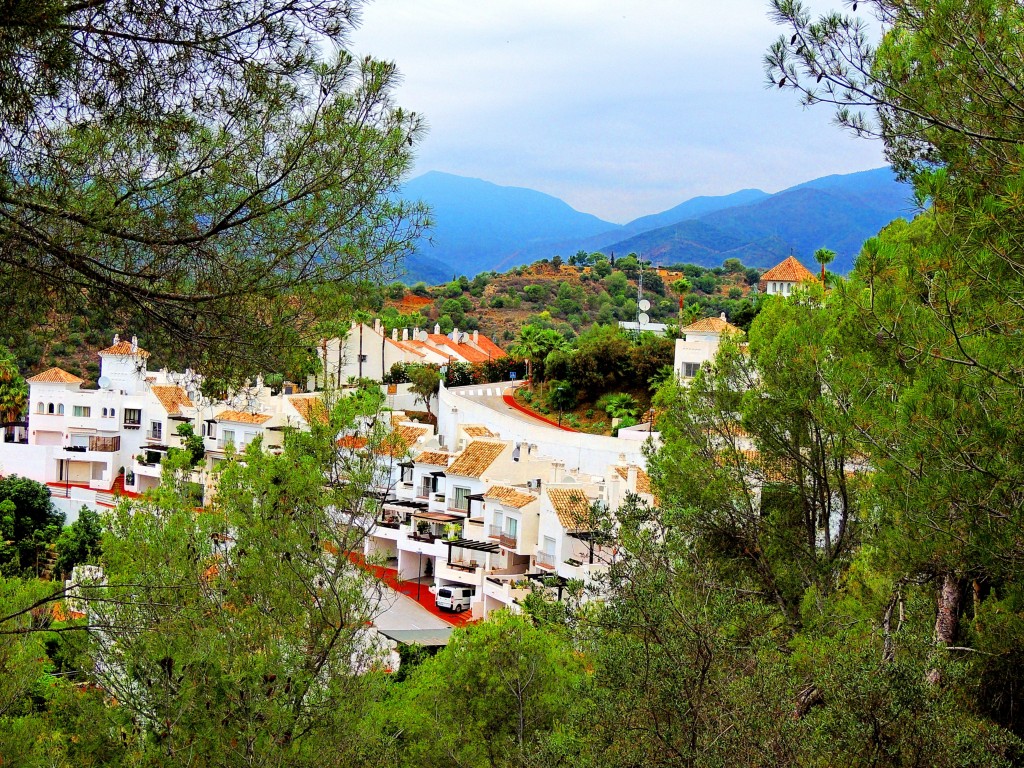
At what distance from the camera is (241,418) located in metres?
39.7

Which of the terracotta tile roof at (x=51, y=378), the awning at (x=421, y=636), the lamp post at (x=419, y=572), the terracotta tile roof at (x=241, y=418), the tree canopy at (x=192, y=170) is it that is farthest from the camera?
the terracotta tile roof at (x=51, y=378)

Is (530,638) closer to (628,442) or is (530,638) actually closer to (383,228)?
(383,228)

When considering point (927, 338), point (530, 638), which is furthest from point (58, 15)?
point (530, 638)

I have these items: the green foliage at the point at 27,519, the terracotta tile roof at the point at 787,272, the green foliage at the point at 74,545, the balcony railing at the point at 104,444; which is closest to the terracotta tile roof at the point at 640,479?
the green foliage at the point at 74,545

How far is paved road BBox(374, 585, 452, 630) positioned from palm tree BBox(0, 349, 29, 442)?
24.7 meters

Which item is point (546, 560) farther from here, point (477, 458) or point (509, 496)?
point (477, 458)

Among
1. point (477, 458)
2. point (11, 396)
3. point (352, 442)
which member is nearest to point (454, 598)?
point (477, 458)

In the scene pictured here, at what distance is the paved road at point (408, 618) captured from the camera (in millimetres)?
25156

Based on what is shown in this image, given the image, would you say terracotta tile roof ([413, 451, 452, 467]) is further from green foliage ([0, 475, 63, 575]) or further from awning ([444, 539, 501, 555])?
green foliage ([0, 475, 63, 575])

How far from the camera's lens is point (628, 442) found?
3244 cm

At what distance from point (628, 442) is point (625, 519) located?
2335 cm

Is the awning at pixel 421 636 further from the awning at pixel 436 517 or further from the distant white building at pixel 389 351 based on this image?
the distant white building at pixel 389 351

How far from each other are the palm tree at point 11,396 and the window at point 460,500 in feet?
Answer: 73.9

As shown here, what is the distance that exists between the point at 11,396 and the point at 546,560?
95.8 ft
